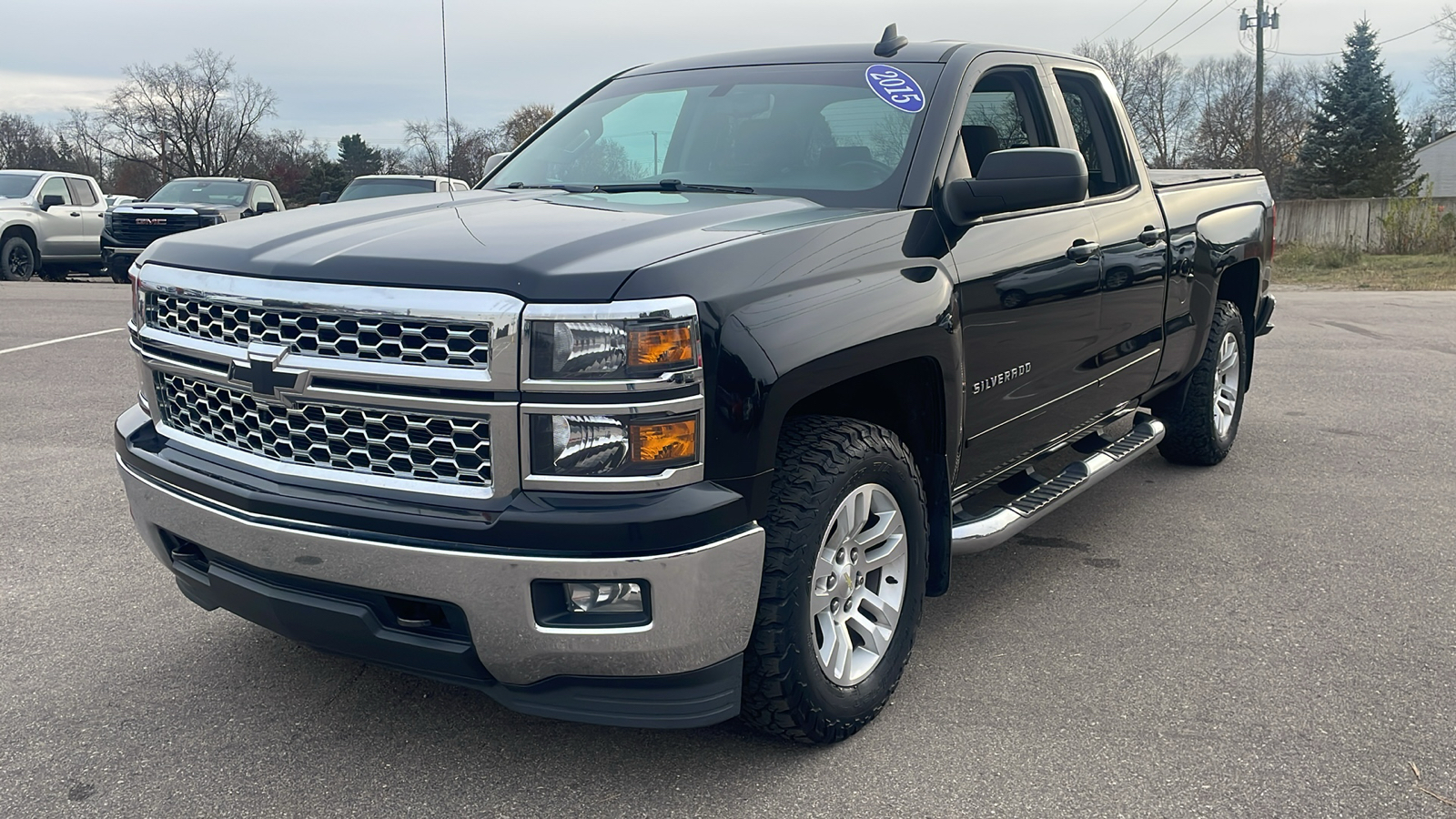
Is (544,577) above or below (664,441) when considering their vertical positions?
below

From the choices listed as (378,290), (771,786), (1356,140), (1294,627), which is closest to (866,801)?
(771,786)

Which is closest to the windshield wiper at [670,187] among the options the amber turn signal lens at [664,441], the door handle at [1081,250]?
the door handle at [1081,250]

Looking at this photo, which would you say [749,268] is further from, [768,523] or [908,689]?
[908,689]

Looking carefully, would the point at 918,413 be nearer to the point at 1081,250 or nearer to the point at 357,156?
the point at 1081,250

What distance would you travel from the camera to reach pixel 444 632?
8.57 ft

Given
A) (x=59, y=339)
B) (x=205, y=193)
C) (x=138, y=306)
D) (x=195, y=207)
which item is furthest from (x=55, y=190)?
(x=138, y=306)

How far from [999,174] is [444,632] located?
1.98m

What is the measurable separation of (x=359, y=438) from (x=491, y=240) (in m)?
0.55

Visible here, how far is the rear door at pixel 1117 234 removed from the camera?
4.38 m

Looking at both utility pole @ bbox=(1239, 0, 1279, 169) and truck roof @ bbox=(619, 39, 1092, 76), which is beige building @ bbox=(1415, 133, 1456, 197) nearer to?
utility pole @ bbox=(1239, 0, 1279, 169)

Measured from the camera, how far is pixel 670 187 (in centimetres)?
372

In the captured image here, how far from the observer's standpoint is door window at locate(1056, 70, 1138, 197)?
15.2 feet

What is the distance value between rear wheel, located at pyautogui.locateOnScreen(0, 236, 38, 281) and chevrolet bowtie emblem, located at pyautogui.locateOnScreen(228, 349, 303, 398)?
18194 millimetres

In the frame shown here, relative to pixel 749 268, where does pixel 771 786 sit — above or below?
below
